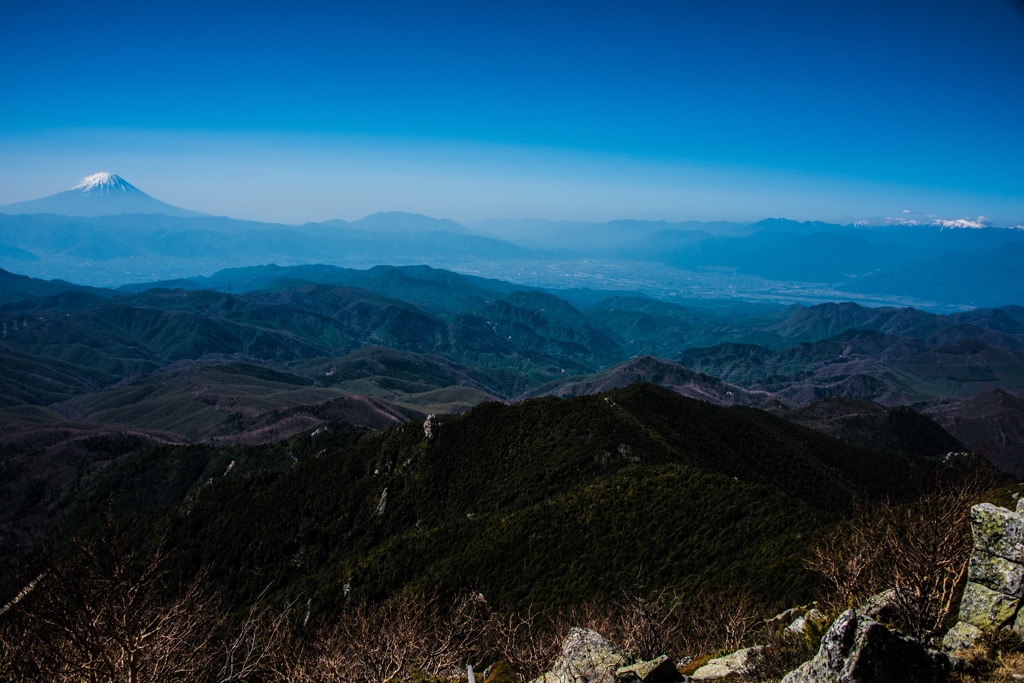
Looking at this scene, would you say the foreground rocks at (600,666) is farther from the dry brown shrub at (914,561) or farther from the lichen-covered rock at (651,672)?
the dry brown shrub at (914,561)

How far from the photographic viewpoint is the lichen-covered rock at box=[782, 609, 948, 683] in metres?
11.7

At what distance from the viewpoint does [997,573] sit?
49.8 feet

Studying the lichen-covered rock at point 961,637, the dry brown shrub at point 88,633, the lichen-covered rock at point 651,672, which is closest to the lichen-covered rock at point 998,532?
the lichen-covered rock at point 961,637

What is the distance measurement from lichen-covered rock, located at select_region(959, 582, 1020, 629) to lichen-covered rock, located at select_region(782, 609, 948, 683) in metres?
3.60

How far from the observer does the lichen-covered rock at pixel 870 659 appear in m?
11.7

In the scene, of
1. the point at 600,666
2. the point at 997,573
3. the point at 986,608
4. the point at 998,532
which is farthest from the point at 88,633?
the point at 998,532

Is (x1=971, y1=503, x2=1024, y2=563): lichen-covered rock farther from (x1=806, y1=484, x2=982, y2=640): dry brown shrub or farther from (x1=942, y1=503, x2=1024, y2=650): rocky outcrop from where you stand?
(x1=806, y1=484, x2=982, y2=640): dry brown shrub

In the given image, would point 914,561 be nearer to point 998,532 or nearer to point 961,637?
point 961,637

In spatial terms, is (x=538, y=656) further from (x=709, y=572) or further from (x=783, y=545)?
(x=783, y=545)

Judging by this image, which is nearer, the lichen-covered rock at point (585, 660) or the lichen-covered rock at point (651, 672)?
the lichen-covered rock at point (651, 672)

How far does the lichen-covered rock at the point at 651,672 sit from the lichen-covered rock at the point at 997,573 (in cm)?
932

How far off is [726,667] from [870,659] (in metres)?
7.70

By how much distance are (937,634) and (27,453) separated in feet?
512

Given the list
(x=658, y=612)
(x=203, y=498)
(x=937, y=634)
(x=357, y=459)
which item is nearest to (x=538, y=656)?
(x=658, y=612)
